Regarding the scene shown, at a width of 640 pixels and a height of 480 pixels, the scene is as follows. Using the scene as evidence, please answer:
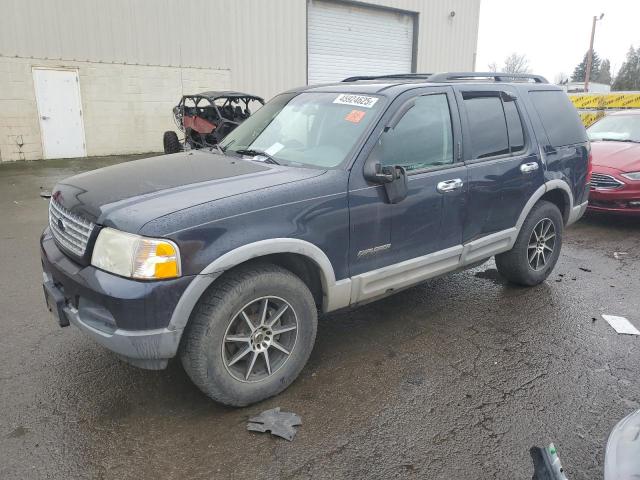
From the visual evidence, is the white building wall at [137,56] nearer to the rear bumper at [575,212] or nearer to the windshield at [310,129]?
the windshield at [310,129]

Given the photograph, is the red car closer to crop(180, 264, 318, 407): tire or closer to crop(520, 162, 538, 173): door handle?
crop(520, 162, 538, 173): door handle

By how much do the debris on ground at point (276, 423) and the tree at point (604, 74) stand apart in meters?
93.2

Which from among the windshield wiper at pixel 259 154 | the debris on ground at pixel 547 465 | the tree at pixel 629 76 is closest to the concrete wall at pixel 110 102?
the windshield wiper at pixel 259 154

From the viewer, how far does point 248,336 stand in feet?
9.43

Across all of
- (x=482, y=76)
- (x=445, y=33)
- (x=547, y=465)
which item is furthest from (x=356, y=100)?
(x=445, y=33)

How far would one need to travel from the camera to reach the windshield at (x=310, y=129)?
3.36 meters

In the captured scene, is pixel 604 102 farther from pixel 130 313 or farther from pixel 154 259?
pixel 130 313

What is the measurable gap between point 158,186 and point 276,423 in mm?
1520

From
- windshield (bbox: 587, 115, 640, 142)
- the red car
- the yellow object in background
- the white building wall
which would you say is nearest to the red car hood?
the red car

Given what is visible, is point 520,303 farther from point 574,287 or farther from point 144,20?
point 144,20

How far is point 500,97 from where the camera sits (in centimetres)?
427

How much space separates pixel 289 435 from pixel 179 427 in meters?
0.62

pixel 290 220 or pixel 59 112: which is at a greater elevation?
pixel 59 112

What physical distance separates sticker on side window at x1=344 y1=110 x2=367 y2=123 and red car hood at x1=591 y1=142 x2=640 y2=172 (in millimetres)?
5247
